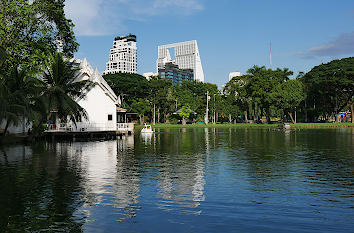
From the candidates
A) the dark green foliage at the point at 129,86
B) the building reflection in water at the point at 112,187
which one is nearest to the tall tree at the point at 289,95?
the dark green foliage at the point at 129,86

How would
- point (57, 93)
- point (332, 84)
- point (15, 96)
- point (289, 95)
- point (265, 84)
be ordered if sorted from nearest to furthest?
1. point (15, 96)
2. point (57, 93)
3. point (332, 84)
4. point (289, 95)
5. point (265, 84)

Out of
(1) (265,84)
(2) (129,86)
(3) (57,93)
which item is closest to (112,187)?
(3) (57,93)

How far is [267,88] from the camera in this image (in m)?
102

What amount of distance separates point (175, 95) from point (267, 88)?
31.3m

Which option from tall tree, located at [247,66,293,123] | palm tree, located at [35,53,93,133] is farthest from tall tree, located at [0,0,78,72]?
tall tree, located at [247,66,293,123]

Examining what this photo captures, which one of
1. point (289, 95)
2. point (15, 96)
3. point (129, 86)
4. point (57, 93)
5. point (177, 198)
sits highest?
point (129, 86)

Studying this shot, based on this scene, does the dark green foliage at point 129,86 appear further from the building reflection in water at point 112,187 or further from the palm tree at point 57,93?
the building reflection in water at point 112,187

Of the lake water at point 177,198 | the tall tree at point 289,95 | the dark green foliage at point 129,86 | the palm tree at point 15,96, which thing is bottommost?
the lake water at point 177,198

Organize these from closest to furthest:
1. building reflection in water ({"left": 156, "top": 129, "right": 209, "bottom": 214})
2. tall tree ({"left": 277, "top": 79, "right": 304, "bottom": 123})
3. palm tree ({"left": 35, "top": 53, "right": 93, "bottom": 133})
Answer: building reflection in water ({"left": 156, "top": 129, "right": 209, "bottom": 214}) → palm tree ({"left": 35, "top": 53, "right": 93, "bottom": 133}) → tall tree ({"left": 277, "top": 79, "right": 304, "bottom": 123})

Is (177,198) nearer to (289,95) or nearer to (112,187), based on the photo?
(112,187)

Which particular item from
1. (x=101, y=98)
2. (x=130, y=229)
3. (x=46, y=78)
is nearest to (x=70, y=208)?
(x=130, y=229)

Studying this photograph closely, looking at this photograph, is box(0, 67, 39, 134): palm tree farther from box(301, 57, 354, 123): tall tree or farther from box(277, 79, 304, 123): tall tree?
box(301, 57, 354, 123): tall tree

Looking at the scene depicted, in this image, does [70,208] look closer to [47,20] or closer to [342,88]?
[47,20]

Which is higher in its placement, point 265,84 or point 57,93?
point 265,84
